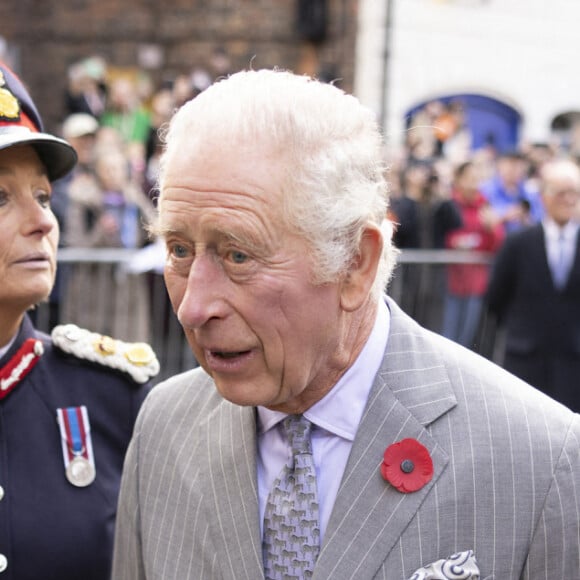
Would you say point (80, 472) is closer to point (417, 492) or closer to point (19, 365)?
point (19, 365)

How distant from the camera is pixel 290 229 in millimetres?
1897

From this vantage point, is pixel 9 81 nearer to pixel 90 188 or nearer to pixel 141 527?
pixel 141 527

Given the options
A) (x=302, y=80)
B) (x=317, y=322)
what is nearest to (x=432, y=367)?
(x=317, y=322)

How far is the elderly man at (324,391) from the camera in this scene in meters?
1.89

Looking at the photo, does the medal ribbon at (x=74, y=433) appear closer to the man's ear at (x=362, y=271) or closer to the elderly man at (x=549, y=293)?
the man's ear at (x=362, y=271)

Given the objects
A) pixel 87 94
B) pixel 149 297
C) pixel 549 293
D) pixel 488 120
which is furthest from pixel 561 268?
pixel 488 120

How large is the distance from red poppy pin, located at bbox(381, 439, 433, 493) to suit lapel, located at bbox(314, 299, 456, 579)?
0.04ft

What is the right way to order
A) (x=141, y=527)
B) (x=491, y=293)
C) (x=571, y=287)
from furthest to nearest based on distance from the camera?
(x=491, y=293), (x=571, y=287), (x=141, y=527)

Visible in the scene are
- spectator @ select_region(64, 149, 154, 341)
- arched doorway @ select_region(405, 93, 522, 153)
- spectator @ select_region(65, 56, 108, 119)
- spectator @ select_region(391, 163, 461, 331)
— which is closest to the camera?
spectator @ select_region(64, 149, 154, 341)

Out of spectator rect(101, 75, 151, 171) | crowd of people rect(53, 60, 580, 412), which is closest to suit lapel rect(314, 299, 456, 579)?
crowd of people rect(53, 60, 580, 412)

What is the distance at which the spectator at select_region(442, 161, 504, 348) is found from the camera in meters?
8.20

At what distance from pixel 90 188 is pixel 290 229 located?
6086 millimetres

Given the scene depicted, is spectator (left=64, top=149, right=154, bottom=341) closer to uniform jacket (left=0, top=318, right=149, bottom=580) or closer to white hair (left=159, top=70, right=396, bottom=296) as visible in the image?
uniform jacket (left=0, top=318, right=149, bottom=580)

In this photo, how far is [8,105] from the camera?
2775 mm
